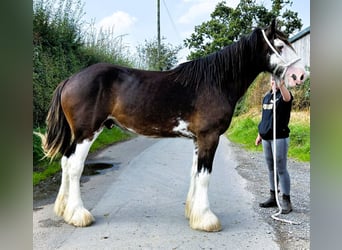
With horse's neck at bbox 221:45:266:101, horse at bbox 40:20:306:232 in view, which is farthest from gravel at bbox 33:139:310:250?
horse's neck at bbox 221:45:266:101

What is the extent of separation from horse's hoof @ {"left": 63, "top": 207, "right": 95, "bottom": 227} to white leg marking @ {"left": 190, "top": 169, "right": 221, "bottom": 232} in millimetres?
542

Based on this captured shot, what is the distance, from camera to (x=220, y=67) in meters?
1.54

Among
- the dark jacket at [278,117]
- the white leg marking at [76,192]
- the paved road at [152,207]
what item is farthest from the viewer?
the dark jacket at [278,117]

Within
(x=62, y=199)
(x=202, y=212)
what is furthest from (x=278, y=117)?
(x=62, y=199)

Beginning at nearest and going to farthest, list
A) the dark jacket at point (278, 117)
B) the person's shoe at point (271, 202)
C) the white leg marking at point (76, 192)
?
the white leg marking at point (76, 192) → the dark jacket at point (278, 117) → the person's shoe at point (271, 202)

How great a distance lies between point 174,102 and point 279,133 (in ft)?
2.06

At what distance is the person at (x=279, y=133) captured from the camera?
1603 millimetres

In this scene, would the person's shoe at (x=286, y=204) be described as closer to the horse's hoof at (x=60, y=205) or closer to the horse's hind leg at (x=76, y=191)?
the horse's hind leg at (x=76, y=191)

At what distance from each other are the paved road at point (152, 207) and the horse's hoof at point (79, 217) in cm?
3

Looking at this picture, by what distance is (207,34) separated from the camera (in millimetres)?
1649

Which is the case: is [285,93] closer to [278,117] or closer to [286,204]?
[278,117]

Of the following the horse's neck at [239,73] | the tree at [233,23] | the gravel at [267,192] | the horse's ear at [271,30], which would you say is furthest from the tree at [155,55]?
the gravel at [267,192]
